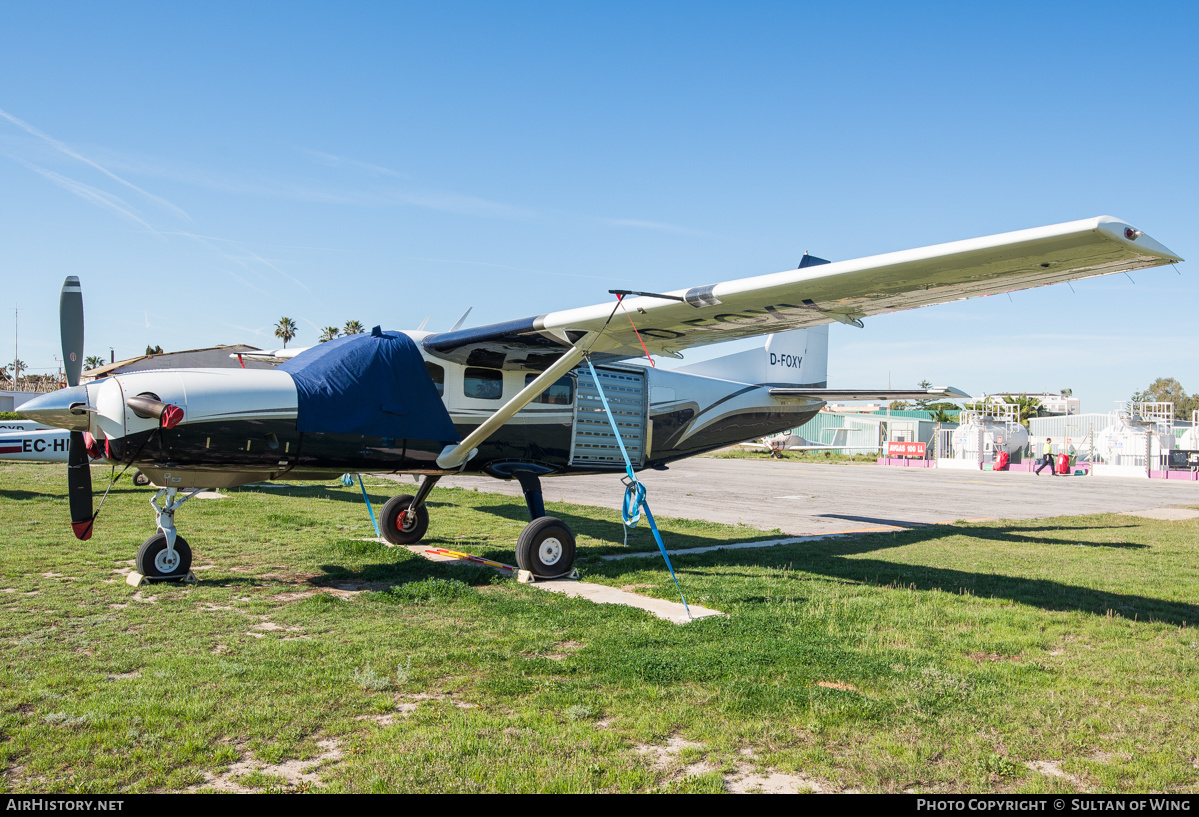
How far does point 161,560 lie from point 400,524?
384 cm

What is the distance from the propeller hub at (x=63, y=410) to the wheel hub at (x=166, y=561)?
1682 mm

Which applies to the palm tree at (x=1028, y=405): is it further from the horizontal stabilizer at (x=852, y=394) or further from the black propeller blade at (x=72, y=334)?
the black propeller blade at (x=72, y=334)

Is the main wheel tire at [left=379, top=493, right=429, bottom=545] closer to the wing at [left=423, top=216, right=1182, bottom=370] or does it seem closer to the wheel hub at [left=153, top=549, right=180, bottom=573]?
the wing at [left=423, top=216, right=1182, bottom=370]

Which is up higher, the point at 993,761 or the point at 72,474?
the point at 72,474

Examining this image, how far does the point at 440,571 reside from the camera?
9.68 m

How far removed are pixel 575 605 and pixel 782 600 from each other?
2.25m

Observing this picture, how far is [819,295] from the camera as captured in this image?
7883mm

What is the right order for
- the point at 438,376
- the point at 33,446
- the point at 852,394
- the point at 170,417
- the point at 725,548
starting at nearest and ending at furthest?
the point at 170,417
the point at 438,376
the point at 725,548
the point at 852,394
the point at 33,446

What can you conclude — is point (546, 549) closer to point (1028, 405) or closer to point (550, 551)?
point (550, 551)

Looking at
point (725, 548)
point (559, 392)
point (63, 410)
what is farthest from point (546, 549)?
point (63, 410)

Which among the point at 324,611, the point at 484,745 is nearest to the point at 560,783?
the point at 484,745

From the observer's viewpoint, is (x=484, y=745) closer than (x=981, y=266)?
Yes

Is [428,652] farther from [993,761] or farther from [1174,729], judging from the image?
[1174,729]

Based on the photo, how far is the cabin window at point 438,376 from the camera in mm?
10211
